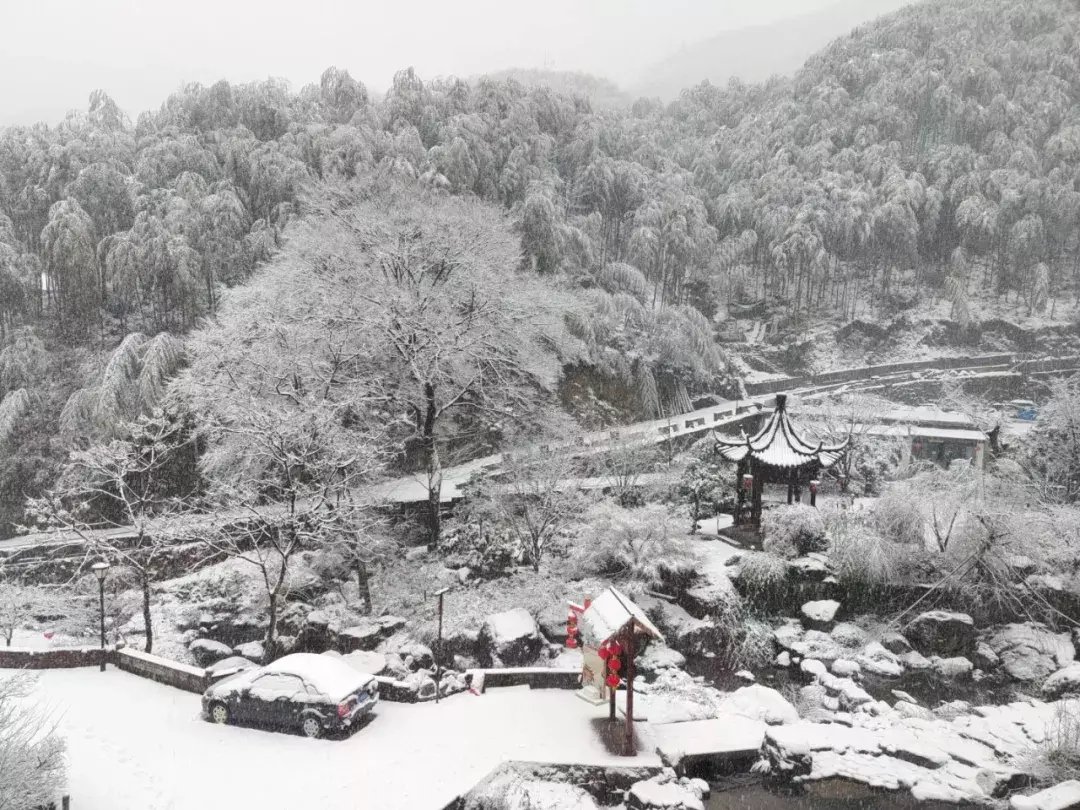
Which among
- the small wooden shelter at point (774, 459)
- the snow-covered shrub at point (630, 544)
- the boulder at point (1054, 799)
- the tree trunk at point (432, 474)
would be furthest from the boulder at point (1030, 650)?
the tree trunk at point (432, 474)

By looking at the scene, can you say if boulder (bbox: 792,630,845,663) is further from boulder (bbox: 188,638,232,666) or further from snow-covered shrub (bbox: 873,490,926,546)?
boulder (bbox: 188,638,232,666)

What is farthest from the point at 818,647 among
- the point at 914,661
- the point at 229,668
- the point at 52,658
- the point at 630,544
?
the point at 52,658

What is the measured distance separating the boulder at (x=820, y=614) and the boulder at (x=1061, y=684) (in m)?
3.81

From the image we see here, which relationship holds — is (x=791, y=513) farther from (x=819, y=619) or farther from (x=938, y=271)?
(x=938, y=271)

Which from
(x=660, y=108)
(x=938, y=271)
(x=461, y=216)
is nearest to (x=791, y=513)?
(x=461, y=216)

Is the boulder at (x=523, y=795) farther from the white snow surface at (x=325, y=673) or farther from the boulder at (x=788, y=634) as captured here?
the boulder at (x=788, y=634)

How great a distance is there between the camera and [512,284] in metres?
20.3

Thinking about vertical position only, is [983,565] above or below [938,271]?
below

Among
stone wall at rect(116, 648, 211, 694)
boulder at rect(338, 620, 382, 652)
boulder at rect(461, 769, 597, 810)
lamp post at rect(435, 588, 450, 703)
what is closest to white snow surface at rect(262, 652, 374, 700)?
lamp post at rect(435, 588, 450, 703)

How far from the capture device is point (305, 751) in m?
8.87

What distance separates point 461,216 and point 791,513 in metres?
12.1

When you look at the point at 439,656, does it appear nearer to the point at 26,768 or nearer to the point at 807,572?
the point at 26,768

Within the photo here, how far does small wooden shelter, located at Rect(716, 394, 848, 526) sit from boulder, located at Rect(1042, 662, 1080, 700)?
618 centimetres

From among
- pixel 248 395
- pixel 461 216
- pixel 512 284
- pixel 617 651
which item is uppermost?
pixel 461 216
